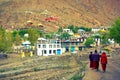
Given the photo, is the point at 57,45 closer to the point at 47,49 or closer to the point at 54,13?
the point at 47,49

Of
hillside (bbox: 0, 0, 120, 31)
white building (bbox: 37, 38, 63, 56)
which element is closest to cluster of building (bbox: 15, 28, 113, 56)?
white building (bbox: 37, 38, 63, 56)

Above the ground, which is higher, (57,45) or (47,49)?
(57,45)

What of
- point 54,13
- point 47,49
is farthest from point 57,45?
point 54,13

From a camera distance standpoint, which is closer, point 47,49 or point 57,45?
point 47,49

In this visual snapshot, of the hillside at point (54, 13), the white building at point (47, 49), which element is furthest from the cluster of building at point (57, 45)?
the hillside at point (54, 13)

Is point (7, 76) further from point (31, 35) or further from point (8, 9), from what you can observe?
point (8, 9)

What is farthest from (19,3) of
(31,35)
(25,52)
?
(25,52)

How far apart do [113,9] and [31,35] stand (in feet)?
315

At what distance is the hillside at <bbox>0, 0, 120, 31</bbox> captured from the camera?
521ft

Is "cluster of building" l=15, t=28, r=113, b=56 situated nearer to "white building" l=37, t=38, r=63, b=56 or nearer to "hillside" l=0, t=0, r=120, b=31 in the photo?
"white building" l=37, t=38, r=63, b=56

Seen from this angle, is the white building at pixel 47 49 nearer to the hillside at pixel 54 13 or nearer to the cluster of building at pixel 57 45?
the cluster of building at pixel 57 45

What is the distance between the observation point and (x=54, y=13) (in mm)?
170000

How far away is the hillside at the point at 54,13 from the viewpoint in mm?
158750

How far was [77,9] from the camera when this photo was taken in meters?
182
